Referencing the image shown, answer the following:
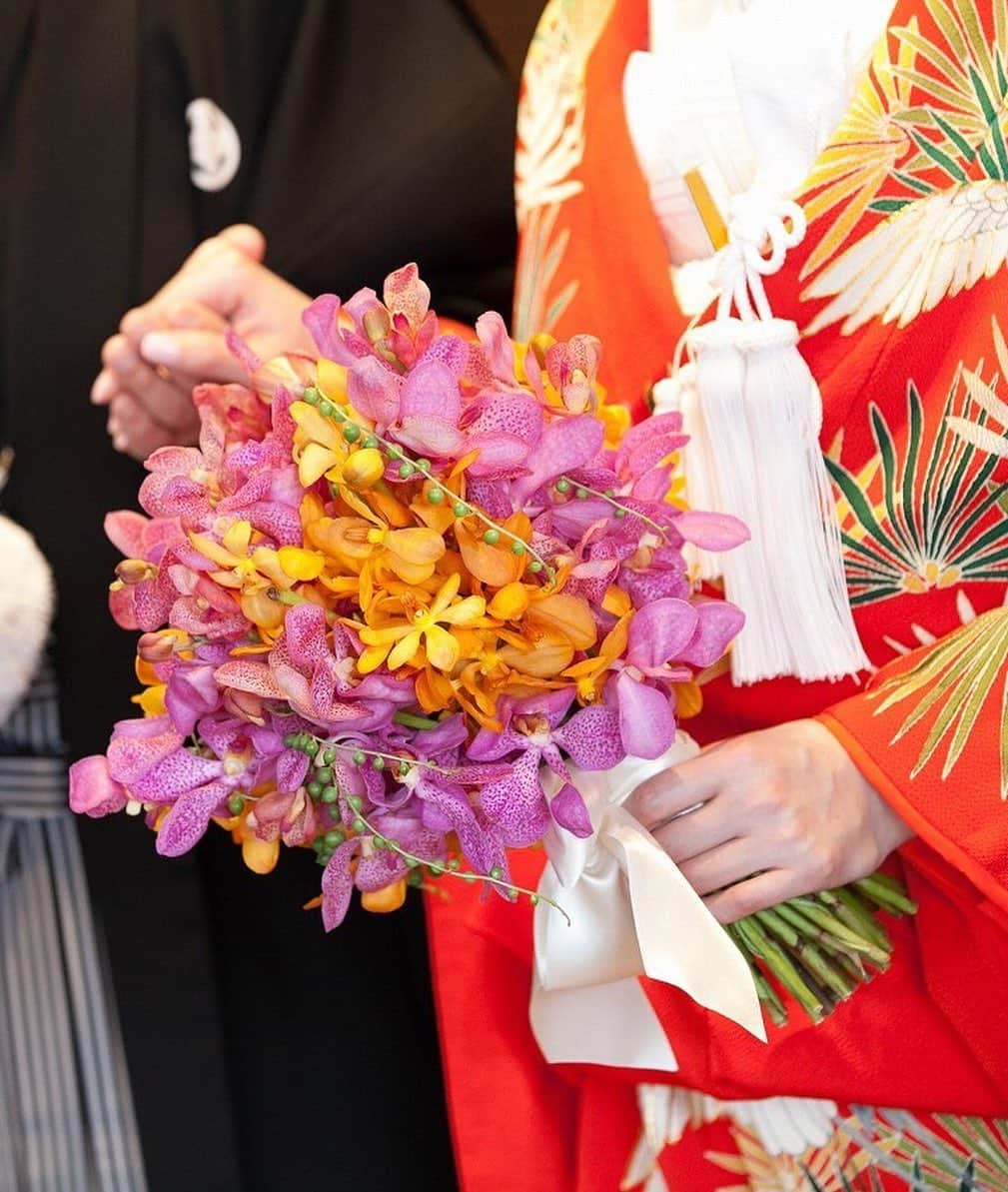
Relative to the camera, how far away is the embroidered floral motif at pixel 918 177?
24.6 inches

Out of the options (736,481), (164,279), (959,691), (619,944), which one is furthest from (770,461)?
(164,279)

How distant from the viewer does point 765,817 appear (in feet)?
2.01

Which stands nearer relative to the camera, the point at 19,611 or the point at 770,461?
the point at 770,461

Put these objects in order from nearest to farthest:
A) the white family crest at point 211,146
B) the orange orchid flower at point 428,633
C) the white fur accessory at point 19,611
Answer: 1. the orange orchid flower at point 428,633
2. the white fur accessory at point 19,611
3. the white family crest at point 211,146

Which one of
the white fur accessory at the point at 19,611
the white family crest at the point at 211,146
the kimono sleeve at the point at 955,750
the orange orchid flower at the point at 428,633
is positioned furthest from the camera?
the white family crest at the point at 211,146

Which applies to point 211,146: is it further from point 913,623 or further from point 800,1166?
point 800,1166

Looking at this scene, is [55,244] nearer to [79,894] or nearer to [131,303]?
[131,303]

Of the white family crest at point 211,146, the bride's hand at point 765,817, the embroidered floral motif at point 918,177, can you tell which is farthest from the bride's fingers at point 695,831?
the white family crest at point 211,146

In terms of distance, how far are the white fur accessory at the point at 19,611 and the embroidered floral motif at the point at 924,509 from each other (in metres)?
0.49

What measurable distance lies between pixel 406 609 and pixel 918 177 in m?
0.35

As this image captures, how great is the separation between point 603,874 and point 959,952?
0.60 ft

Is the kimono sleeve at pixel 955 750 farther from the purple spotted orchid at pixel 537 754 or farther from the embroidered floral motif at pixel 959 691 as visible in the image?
the purple spotted orchid at pixel 537 754

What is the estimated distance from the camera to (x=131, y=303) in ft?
3.08

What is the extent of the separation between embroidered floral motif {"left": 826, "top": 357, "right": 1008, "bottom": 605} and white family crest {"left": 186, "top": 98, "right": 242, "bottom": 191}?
0.54 m
